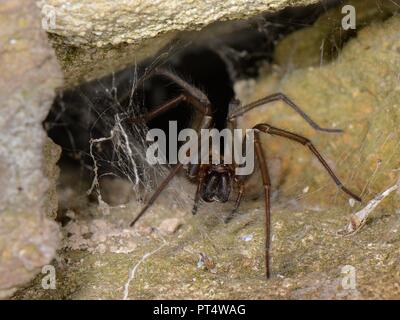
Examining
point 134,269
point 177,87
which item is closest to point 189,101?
point 177,87

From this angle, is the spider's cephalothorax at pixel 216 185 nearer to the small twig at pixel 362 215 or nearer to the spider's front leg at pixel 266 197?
the spider's front leg at pixel 266 197

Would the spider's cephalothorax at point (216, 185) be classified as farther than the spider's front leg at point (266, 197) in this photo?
Yes

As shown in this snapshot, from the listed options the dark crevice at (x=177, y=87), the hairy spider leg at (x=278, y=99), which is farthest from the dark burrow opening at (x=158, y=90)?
the hairy spider leg at (x=278, y=99)

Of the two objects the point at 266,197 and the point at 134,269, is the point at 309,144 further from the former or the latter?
the point at 134,269

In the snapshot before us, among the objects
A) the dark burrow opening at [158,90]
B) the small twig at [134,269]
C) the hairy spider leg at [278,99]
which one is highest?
the dark burrow opening at [158,90]

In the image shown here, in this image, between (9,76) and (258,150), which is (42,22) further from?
(258,150)

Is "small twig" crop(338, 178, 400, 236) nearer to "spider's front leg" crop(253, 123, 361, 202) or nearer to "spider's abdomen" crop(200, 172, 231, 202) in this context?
"spider's front leg" crop(253, 123, 361, 202)

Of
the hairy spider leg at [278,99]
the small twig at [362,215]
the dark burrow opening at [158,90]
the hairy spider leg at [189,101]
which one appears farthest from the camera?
the dark burrow opening at [158,90]

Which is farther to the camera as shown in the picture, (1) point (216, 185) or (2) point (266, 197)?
(1) point (216, 185)

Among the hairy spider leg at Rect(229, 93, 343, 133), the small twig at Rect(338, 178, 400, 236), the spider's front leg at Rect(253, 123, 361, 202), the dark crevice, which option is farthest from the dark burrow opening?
the small twig at Rect(338, 178, 400, 236)
